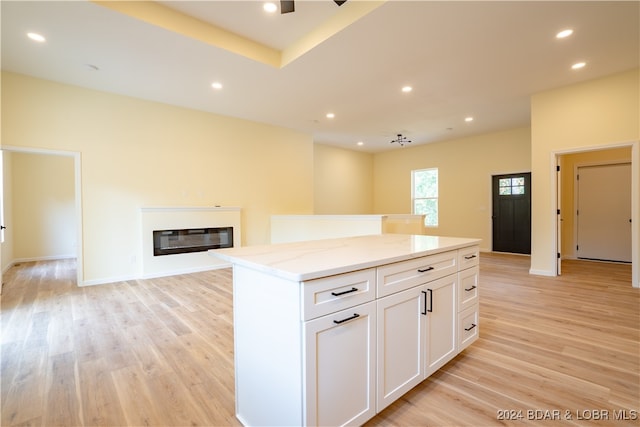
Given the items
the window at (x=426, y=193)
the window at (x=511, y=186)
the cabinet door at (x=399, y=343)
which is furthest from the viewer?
the window at (x=426, y=193)

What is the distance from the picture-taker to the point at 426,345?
1724 mm

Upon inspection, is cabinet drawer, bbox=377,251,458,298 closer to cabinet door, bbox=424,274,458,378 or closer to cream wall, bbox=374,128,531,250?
cabinet door, bbox=424,274,458,378

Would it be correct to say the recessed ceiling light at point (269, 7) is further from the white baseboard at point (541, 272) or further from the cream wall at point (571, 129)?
the white baseboard at point (541, 272)

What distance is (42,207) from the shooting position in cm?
660

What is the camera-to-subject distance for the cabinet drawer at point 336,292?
1.14m

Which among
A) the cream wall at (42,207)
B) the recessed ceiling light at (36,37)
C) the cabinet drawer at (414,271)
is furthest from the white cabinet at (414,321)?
the cream wall at (42,207)

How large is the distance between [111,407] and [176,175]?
414 cm

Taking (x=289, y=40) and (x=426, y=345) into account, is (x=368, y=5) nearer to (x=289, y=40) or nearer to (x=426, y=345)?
(x=289, y=40)

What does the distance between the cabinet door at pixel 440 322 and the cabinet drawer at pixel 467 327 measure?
3.3 inches

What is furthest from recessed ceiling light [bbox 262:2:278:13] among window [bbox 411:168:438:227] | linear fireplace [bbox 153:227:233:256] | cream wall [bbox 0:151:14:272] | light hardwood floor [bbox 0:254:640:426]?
window [bbox 411:168:438:227]

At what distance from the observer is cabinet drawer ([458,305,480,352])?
6.71ft

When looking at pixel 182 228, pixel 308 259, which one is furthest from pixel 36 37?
pixel 308 259

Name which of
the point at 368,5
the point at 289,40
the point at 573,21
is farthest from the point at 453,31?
the point at 289,40

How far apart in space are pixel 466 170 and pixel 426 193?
50.7 inches
